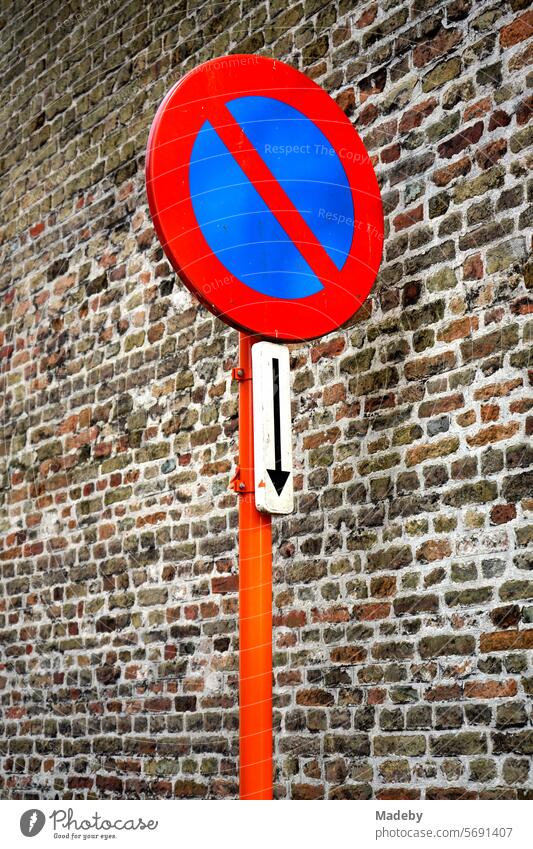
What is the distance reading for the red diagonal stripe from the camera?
2.68 metres

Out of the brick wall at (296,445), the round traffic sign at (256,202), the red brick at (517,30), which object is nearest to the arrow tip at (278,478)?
the round traffic sign at (256,202)

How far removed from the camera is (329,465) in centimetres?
401

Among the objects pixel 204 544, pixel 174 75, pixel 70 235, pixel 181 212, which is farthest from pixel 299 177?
pixel 70 235

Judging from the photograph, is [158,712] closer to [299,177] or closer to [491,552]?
[491,552]

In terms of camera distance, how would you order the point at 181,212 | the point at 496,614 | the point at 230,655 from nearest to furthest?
the point at 181,212, the point at 496,614, the point at 230,655

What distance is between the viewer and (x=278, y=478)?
2.59m

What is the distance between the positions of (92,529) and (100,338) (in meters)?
0.87

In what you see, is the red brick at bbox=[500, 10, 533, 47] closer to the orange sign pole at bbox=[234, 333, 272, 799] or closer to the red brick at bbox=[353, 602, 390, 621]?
the orange sign pole at bbox=[234, 333, 272, 799]

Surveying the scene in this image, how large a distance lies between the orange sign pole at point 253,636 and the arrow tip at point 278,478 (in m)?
0.05

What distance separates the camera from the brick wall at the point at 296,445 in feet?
11.3

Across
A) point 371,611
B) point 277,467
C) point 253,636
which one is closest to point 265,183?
point 277,467
